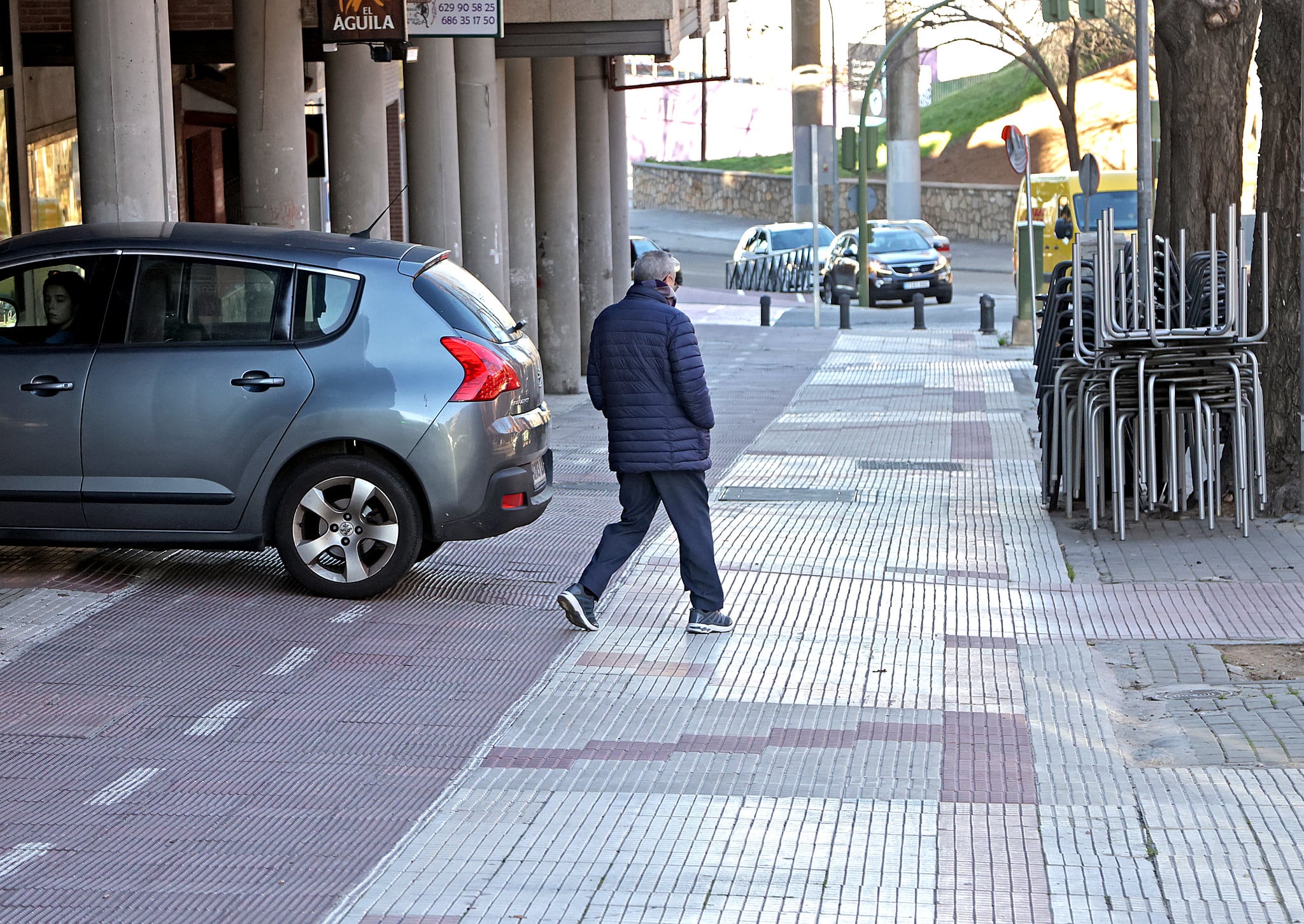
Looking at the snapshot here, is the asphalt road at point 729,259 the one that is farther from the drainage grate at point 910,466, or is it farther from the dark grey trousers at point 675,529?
the dark grey trousers at point 675,529

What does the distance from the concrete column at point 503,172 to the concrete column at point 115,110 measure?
6.94 m

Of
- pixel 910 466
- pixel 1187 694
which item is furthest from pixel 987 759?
pixel 910 466

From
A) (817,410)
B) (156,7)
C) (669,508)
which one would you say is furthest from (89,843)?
(817,410)

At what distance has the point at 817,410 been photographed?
18016mm

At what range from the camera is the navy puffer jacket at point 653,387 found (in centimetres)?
789

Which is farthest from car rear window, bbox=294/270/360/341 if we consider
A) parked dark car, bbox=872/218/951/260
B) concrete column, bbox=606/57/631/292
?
parked dark car, bbox=872/218/951/260

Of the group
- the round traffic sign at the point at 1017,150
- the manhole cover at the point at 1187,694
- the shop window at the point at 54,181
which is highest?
the round traffic sign at the point at 1017,150

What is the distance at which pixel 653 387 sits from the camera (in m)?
7.91

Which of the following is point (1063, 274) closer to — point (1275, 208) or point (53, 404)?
point (1275, 208)

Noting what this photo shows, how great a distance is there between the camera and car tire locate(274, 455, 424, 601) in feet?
27.6

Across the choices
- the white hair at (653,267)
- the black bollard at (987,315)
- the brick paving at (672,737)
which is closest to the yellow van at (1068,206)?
the black bollard at (987,315)

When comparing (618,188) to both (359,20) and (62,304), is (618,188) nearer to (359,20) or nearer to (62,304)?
(359,20)

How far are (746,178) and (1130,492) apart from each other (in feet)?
189

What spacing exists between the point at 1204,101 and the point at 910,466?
11.5 ft
